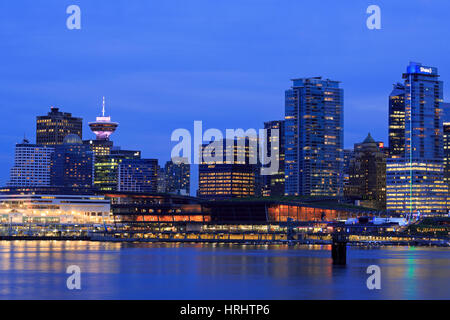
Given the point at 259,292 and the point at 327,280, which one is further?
the point at 327,280

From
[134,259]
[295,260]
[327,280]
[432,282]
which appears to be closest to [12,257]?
[134,259]

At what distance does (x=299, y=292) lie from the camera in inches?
4267

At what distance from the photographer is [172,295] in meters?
104

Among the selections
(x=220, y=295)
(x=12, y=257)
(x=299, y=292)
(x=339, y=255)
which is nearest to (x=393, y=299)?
(x=299, y=292)

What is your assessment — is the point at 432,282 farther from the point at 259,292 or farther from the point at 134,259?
the point at 134,259

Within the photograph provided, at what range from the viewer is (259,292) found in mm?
108500

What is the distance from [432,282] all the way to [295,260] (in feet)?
171
